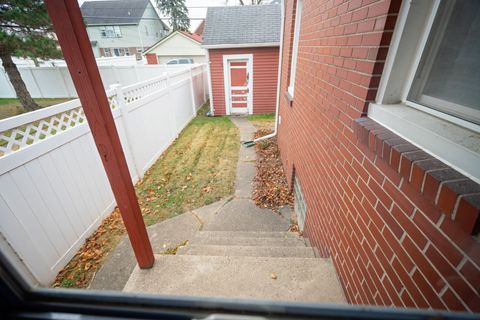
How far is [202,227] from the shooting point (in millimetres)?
3545

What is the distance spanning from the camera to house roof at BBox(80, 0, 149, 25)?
86.7ft

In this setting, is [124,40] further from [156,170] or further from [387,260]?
[387,260]

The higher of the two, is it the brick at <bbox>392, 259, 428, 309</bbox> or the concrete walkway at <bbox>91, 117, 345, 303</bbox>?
the brick at <bbox>392, 259, 428, 309</bbox>

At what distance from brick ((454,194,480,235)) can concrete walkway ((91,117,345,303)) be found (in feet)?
4.29

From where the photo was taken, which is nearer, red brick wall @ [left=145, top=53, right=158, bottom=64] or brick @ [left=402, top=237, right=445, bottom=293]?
brick @ [left=402, top=237, right=445, bottom=293]

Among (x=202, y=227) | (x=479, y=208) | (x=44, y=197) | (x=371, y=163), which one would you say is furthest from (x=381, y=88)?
(x=44, y=197)

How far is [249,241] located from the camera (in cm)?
302

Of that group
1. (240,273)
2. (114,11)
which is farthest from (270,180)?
(114,11)

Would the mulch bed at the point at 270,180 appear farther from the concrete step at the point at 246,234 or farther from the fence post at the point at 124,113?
the fence post at the point at 124,113

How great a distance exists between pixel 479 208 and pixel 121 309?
108 cm

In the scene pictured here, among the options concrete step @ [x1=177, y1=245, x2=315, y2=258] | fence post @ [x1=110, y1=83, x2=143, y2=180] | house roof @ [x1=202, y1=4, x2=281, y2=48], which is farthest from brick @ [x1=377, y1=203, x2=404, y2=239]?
house roof @ [x1=202, y1=4, x2=281, y2=48]

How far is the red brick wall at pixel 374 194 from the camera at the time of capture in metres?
0.83

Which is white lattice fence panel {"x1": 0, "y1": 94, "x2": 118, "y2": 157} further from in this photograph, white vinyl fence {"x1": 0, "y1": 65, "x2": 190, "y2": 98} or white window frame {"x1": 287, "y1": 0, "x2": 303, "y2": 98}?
white vinyl fence {"x1": 0, "y1": 65, "x2": 190, "y2": 98}

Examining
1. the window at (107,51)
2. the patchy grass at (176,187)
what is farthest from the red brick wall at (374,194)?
the window at (107,51)
